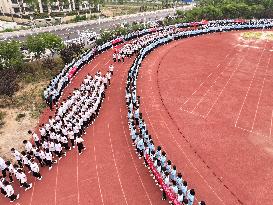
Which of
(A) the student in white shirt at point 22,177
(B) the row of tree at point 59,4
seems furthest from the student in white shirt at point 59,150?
(B) the row of tree at point 59,4

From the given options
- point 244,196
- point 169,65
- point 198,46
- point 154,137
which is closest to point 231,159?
point 244,196

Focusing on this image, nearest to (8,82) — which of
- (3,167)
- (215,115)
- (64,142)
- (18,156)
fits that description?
(64,142)

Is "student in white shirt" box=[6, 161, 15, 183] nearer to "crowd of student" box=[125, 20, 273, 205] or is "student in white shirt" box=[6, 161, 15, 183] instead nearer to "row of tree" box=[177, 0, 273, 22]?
"crowd of student" box=[125, 20, 273, 205]

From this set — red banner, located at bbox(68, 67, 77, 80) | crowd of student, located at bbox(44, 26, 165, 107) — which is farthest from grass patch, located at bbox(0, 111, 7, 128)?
red banner, located at bbox(68, 67, 77, 80)

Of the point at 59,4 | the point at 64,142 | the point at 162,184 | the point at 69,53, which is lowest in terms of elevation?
the point at 59,4

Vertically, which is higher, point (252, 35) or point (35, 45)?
point (252, 35)

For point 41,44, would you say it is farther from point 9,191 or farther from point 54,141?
point 9,191

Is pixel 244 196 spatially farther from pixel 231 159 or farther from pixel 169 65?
pixel 169 65
